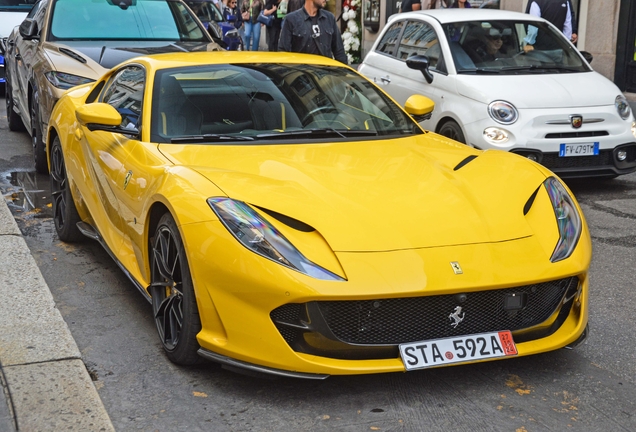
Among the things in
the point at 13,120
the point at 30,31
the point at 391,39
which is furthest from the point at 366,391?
the point at 13,120

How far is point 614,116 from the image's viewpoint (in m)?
8.28

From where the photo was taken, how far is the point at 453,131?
863 centimetres

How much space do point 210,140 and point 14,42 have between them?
717cm

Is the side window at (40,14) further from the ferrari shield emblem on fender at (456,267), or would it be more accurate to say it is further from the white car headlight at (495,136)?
the ferrari shield emblem on fender at (456,267)

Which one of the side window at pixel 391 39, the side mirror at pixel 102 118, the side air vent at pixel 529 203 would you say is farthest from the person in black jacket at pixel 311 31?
the side air vent at pixel 529 203

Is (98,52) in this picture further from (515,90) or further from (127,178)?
(127,178)

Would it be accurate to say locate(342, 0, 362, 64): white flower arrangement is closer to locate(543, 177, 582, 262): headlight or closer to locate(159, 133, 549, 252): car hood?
locate(159, 133, 549, 252): car hood

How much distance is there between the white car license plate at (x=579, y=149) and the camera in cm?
804

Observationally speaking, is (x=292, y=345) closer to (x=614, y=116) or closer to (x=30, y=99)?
(x=614, y=116)

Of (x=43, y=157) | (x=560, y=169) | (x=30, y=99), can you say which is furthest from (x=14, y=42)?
(x=560, y=169)

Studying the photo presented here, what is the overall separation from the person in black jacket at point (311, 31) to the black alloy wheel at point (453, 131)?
2510mm

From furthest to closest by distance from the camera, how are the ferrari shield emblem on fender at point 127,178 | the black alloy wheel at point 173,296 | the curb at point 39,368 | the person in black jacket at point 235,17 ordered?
1. the person in black jacket at point 235,17
2. the ferrari shield emblem on fender at point 127,178
3. the black alloy wheel at point 173,296
4. the curb at point 39,368

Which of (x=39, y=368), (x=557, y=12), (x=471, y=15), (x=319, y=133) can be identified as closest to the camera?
(x=39, y=368)

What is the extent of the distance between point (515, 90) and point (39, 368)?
17.8 feet
